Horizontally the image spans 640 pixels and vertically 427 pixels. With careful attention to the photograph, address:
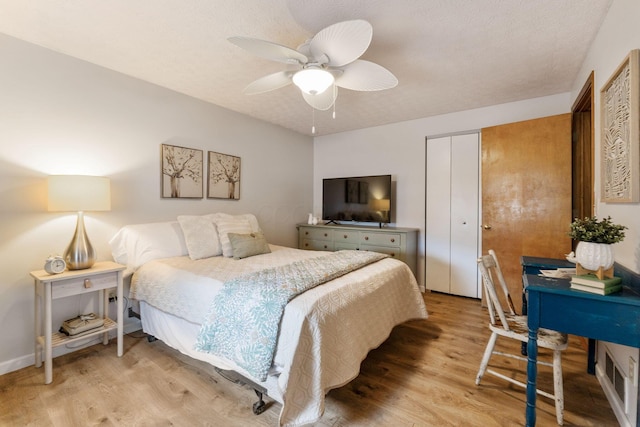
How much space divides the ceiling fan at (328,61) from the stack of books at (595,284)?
155 cm

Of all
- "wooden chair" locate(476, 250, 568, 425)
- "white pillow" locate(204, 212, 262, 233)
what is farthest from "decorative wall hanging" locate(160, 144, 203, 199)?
"wooden chair" locate(476, 250, 568, 425)

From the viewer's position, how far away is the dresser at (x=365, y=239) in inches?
143

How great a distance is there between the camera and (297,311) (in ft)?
4.90

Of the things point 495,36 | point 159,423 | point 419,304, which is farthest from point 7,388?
point 495,36

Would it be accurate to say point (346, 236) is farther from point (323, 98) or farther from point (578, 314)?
point (578, 314)

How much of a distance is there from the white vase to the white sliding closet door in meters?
2.26

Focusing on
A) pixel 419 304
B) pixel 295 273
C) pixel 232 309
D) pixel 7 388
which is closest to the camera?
pixel 232 309

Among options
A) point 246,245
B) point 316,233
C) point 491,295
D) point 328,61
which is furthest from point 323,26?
point 316,233

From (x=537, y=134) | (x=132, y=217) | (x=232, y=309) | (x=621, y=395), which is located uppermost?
(x=537, y=134)

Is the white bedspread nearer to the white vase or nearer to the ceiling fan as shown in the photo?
the white vase

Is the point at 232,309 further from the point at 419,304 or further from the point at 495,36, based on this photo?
the point at 495,36

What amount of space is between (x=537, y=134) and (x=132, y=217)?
13.5ft

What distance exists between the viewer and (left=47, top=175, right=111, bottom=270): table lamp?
2.00m

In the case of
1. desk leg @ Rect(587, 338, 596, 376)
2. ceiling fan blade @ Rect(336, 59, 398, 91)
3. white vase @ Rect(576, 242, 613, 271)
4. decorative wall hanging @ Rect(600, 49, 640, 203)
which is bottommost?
desk leg @ Rect(587, 338, 596, 376)
